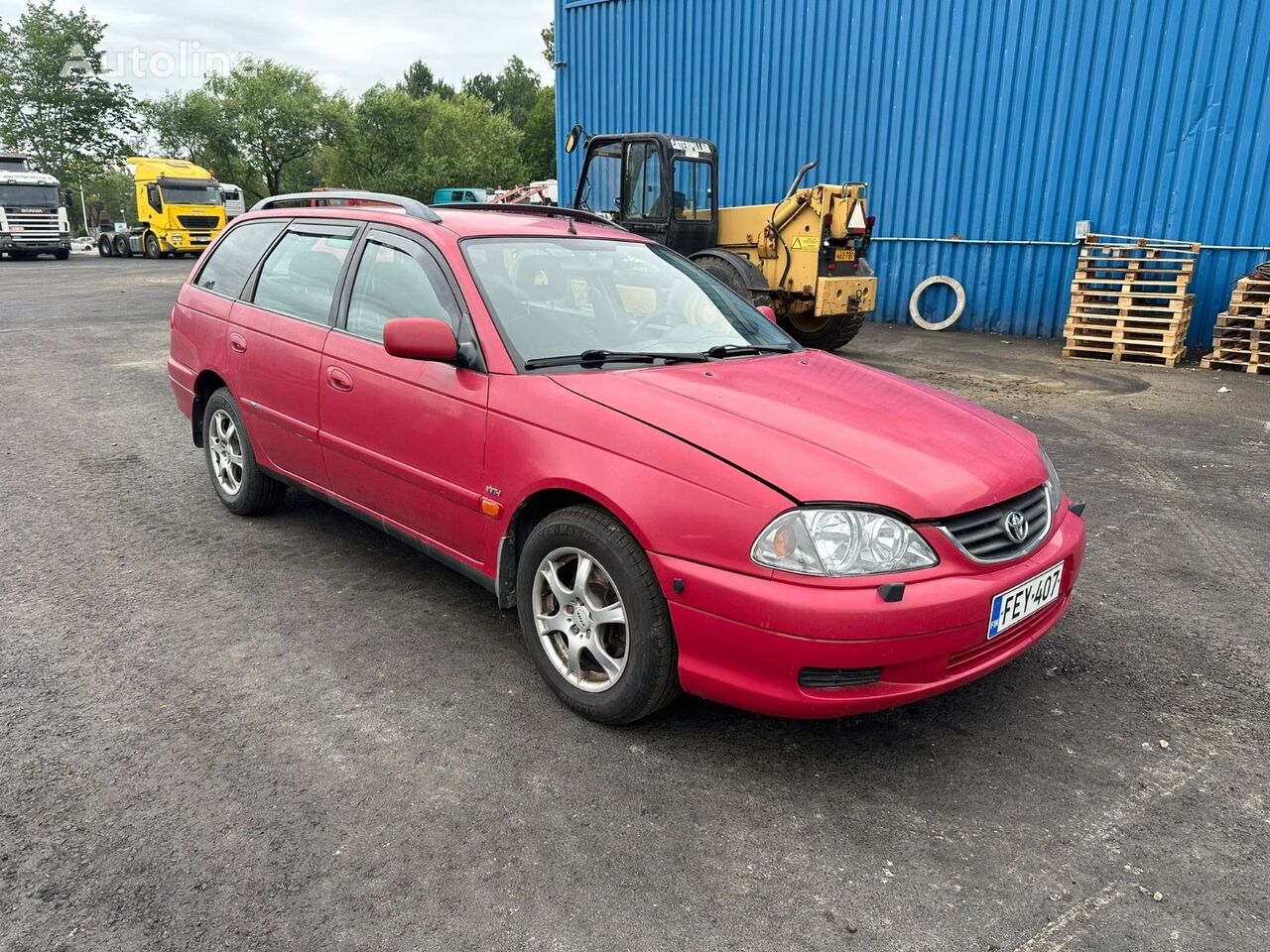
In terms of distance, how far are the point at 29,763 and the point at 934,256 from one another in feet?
44.2

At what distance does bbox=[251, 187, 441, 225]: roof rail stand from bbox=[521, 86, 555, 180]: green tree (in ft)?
214

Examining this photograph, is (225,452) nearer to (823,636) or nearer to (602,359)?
(602,359)

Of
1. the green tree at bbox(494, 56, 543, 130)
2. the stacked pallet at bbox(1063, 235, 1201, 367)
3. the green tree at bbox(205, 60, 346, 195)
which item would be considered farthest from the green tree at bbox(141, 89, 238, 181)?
the stacked pallet at bbox(1063, 235, 1201, 367)

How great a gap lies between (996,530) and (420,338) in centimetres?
200

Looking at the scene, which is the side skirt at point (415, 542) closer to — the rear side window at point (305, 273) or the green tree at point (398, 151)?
the rear side window at point (305, 273)

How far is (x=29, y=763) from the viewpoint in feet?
8.70

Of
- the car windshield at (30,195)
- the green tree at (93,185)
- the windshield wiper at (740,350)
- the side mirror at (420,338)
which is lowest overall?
the windshield wiper at (740,350)

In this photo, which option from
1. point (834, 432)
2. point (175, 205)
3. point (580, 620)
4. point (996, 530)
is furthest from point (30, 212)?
point (996, 530)

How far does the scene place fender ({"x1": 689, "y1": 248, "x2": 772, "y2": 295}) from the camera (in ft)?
32.6

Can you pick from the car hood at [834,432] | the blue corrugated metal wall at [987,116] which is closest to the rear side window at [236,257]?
the car hood at [834,432]

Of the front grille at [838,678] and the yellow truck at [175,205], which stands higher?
the yellow truck at [175,205]

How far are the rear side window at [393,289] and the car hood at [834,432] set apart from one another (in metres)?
0.72

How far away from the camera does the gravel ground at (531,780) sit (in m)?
2.11

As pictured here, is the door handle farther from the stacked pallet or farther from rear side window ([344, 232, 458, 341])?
the stacked pallet
